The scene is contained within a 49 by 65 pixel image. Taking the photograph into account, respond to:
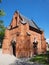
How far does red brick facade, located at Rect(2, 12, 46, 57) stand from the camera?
2916 cm

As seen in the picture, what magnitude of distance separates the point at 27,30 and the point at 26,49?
4.47m

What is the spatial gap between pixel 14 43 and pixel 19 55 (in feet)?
12.7

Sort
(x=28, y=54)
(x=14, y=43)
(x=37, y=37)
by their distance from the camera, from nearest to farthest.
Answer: (x=28, y=54) → (x=14, y=43) → (x=37, y=37)

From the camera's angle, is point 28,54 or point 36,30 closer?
point 28,54

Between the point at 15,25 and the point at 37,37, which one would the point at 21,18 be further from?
the point at 37,37

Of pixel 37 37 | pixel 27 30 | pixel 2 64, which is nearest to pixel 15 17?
pixel 27 30

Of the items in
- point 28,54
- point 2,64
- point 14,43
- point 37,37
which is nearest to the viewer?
point 2,64

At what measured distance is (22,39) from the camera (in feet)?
97.2

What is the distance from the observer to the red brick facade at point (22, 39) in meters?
29.2

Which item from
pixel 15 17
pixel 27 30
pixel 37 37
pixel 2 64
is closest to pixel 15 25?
pixel 15 17

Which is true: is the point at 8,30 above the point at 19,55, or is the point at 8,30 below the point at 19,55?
above

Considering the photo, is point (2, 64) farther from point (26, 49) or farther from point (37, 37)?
point (37, 37)

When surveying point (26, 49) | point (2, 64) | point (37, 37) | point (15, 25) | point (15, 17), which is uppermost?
point (15, 17)

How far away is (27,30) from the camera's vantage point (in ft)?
99.1
